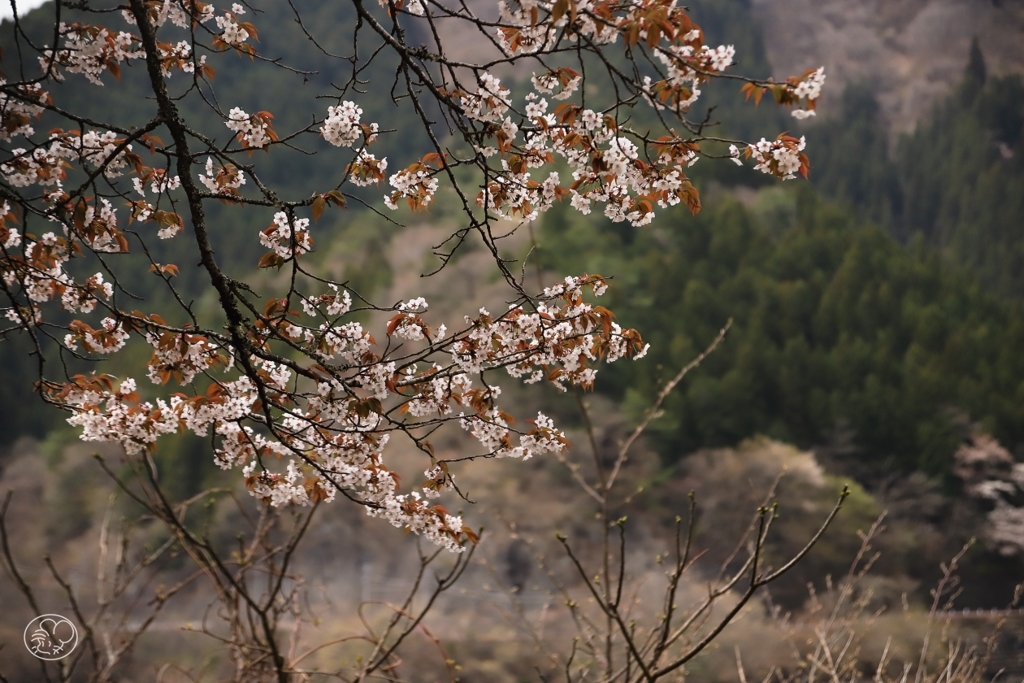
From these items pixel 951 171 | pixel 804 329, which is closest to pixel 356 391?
pixel 804 329

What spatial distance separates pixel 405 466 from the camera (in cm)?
639

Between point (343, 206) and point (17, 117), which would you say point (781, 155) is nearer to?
point (343, 206)

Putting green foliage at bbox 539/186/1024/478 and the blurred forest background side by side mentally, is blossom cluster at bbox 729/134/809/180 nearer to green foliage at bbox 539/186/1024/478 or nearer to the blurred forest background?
the blurred forest background

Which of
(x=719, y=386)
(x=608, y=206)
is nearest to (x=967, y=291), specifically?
(x=719, y=386)

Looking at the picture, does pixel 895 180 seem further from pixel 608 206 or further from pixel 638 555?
pixel 608 206

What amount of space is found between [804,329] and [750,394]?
975mm

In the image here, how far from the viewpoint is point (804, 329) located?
23.2 feet

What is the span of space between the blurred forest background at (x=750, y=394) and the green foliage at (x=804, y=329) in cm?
2

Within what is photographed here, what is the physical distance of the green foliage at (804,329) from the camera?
6.52 m

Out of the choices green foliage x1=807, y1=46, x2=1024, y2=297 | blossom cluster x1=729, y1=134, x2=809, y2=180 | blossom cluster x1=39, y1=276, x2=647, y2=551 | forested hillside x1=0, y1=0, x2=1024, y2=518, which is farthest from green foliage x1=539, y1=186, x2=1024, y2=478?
blossom cluster x1=729, y1=134, x2=809, y2=180

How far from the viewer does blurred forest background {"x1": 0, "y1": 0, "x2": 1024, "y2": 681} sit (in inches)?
237

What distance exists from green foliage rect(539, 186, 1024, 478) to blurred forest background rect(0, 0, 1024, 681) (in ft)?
0.07

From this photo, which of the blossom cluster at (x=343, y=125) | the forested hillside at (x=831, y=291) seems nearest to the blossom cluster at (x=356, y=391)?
the blossom cluster at (x=343, y=125)

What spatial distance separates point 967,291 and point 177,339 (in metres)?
7.79
